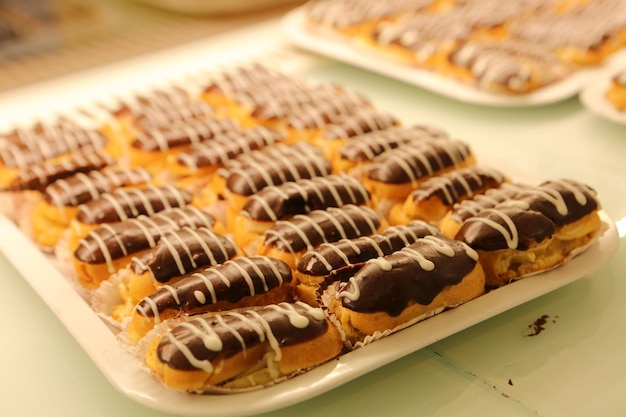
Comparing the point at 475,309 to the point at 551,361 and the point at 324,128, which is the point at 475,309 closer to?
the point at 551,361

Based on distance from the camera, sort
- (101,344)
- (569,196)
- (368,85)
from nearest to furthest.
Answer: (101,344) → (569,196) → (368,85)

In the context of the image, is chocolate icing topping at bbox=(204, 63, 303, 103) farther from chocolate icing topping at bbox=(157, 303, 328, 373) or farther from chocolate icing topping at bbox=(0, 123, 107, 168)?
chocolate icing topping at bbox=(157, 303, 328, 373)

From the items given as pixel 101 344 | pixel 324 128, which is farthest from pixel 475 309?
pixel 324 128

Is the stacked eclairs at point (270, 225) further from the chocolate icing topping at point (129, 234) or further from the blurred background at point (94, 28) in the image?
the blurred background at point (94, 28)

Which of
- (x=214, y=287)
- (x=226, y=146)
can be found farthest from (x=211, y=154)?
(x=214, y=287)

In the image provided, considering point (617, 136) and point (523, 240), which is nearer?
point (523, 240)

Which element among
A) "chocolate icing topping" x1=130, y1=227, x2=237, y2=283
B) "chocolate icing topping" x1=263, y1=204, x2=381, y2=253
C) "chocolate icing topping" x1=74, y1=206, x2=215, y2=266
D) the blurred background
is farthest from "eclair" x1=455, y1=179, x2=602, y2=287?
the blurred background

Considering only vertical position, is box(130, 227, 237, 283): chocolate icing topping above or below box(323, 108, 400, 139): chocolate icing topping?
below
